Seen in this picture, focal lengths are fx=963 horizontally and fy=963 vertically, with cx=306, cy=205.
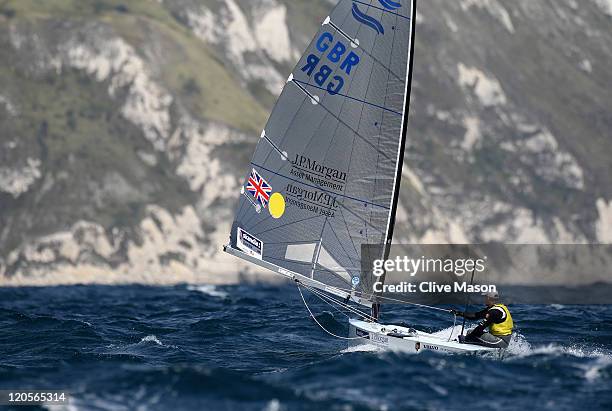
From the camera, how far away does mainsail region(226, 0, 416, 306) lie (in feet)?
83.4

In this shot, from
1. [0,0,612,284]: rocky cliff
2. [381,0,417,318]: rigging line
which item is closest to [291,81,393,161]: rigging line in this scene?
[381,0,417,318]: rigging line

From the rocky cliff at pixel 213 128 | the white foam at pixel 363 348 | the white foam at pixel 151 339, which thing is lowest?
the white foam at pixel 151 339

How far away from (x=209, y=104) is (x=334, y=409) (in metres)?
129

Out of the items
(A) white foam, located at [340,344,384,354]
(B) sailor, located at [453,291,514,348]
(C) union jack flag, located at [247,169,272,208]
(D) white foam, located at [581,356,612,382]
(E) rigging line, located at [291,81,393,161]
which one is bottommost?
(A) white foam, located at [340,344,384,354]

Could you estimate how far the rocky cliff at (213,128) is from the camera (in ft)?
432

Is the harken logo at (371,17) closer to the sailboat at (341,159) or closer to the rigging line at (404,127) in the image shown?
the sailboat at (341,159)

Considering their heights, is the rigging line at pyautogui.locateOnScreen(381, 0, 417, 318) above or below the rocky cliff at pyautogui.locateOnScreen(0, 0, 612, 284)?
below

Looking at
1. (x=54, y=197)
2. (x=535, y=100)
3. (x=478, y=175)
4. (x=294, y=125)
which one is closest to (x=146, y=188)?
(x=54, y=197)

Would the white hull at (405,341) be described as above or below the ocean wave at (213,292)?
below

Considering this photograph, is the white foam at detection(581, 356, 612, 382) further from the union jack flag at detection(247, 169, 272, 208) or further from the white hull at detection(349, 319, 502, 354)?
the union jack flag at detection(247, 169, 272, 208)

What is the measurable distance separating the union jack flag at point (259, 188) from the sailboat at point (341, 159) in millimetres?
28

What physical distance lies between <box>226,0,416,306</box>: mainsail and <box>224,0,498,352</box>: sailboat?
27mm

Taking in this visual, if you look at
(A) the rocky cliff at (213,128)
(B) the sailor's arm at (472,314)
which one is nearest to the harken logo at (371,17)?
(B) the sailor's arm at (472,314)

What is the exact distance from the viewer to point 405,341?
24.4 meters
